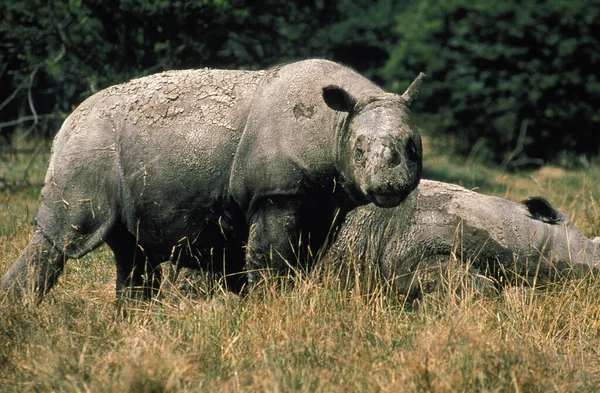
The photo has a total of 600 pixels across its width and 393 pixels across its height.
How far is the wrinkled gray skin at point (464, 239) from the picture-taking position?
7.44 m

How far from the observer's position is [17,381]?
467cm

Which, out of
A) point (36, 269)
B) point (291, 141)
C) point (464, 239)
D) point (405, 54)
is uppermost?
point (291, 141)

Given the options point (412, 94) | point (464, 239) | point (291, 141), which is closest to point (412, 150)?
point (412, 94)

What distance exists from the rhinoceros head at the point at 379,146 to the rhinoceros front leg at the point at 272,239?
1.53ft

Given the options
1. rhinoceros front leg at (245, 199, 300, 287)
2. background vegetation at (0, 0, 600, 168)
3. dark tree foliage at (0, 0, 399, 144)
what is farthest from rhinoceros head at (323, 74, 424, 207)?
background vegetation at (0, 0, 600, 168)

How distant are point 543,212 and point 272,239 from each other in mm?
3123

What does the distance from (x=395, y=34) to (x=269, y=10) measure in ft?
28.8

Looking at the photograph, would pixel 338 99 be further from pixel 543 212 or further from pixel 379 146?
pixel 543 212

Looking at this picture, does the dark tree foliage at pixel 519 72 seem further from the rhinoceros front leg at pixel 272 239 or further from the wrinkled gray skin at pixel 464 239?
the rhinoceros front leg at pixel 272 239

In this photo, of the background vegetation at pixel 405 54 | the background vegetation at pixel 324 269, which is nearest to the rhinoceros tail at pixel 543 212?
the background vegetation at pixel 324 269

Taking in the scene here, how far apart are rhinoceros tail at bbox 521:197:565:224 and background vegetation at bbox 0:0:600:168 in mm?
6135

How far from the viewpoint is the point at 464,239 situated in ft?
24.5

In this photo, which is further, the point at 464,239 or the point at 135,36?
the point at 135,36

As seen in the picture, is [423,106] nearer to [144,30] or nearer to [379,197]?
[144,30]
